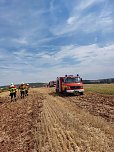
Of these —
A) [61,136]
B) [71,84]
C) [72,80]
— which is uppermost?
[72,80]

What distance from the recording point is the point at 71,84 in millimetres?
31547

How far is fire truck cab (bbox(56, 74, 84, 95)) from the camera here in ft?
103

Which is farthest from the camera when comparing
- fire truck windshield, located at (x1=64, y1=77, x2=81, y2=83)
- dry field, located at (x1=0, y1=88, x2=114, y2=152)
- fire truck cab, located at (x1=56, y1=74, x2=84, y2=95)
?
fire truck windshield, located at (x1=64, y1=77, x2=81, y2=83)

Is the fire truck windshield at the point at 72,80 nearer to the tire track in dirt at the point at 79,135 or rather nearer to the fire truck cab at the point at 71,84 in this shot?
the fire truck cab at the point at 71,84

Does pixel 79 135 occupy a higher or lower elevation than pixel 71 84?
lower

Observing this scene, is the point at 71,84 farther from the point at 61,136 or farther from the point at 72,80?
the point at 61,136

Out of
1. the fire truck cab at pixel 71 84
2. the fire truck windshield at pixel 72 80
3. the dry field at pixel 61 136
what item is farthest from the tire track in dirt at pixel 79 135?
the fire truck windshield at pixel 72 80

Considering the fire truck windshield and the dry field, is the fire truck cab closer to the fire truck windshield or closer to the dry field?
the fire truck windshield

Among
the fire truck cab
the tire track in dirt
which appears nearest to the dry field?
the tire track in dirt

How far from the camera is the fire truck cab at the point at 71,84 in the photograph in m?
31.3

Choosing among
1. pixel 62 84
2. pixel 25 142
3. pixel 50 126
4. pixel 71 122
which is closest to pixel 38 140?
pixel 25 142

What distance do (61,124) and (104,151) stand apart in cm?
449

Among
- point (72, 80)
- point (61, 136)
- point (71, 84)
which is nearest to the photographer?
point (61, 136)

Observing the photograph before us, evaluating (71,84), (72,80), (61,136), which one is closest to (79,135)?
(61,136)
